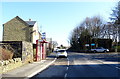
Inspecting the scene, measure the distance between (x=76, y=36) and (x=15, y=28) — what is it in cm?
3634

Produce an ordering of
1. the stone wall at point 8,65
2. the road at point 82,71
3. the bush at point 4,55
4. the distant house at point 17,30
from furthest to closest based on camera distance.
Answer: the distant house at point 17,30
the bush at point 4,55
the stone wall at point 8,65
the road at point 82,71

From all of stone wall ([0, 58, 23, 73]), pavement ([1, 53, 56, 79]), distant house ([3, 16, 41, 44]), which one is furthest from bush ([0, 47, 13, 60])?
distant house ([3, 16, 41, 44])

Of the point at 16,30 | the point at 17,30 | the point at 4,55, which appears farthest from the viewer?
the point at 17,30

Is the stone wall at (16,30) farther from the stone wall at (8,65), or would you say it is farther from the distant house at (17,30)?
the stone wall at (8,65)

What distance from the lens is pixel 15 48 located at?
871 inches

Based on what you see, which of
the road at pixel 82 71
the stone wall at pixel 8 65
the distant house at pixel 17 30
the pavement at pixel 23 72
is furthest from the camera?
the distant house at pixel 17 30

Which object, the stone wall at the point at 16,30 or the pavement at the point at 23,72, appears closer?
the pavement at the point at 23,72

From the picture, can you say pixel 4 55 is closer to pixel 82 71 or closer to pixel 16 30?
A: pixel 82 71

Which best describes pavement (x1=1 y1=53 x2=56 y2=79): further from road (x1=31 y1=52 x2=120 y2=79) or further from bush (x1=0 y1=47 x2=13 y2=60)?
bush (x1=0 y1=47 x2=13 y2=60)

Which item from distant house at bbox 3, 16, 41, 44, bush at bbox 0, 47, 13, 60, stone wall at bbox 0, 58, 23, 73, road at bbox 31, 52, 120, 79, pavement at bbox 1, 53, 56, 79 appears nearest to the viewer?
pavement at bbox 1, 53, 56, 79

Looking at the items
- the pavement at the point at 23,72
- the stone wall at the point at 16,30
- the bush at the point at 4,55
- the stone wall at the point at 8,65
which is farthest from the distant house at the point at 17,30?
the pavement at the point at 23,72

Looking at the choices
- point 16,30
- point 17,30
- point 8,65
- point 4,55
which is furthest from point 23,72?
point 17,30

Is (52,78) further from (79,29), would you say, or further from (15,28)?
(79,29)

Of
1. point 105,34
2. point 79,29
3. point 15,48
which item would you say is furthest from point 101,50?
point 15,48
